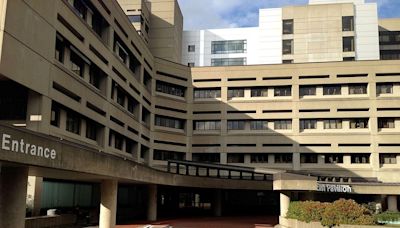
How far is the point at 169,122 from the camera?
227ft

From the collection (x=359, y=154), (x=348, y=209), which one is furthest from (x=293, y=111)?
(x=348, y=209)

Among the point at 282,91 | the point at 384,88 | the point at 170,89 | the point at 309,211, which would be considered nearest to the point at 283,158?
the point at 282,91

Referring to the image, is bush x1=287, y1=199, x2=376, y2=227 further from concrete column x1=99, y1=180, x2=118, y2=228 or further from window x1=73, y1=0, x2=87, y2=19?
window x1=73, y1=0, x2=87, y2=19

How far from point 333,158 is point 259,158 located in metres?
10.4

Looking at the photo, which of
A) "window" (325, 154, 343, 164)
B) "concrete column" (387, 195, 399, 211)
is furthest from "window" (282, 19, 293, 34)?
"concrete column" (387, 195, 399, 211)

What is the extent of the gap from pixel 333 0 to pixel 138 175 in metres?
64.7

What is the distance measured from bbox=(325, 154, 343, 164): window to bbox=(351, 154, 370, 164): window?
5.32 ft

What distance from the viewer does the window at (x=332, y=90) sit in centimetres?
6744

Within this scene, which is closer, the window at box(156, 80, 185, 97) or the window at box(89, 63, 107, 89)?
the window at box(89, 63, 107, 89)

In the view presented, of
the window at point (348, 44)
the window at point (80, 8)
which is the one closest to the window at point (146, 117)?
the window at point (80, 8)

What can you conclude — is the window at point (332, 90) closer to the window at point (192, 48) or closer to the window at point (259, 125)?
the window at point (259, 125)

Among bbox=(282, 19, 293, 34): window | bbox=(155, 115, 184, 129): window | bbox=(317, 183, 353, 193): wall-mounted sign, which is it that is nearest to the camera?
bbox=(317, 183, 353, 193): wall-mounted sign

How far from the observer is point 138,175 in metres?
33.6

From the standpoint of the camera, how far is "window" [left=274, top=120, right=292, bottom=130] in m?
68.2
